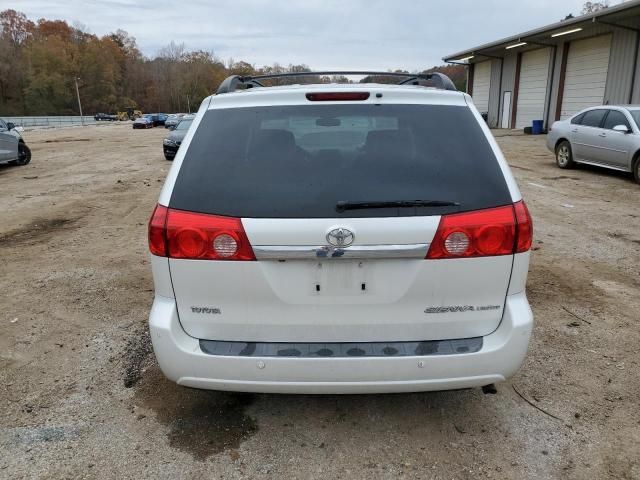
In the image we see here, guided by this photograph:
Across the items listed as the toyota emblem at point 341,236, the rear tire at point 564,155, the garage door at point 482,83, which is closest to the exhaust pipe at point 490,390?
the toyota emblem at point 341,236

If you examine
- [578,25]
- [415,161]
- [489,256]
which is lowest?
[489,256]

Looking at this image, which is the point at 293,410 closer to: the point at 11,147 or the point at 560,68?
the point at 11,147

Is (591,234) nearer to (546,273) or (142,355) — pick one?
(546,273)

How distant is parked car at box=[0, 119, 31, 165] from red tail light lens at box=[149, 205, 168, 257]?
15.9m

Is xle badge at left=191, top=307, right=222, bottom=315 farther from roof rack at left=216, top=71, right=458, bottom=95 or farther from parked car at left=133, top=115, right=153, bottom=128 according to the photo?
parked car at left=133, top=115, right=153, bottom=128

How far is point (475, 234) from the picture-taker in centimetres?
239

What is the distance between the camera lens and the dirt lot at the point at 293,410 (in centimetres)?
262

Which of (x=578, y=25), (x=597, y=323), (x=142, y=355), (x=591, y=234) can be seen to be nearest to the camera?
(x=142, y=355)

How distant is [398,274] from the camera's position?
7.89 ft

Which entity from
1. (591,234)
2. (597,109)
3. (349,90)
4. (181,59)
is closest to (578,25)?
(597,109)

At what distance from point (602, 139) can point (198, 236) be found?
1199 cm

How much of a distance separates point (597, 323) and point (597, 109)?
9937 millimetres

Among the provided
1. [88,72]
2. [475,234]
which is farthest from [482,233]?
[88,72]

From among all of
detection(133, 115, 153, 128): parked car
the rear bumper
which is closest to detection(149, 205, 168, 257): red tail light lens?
the rear bumper
